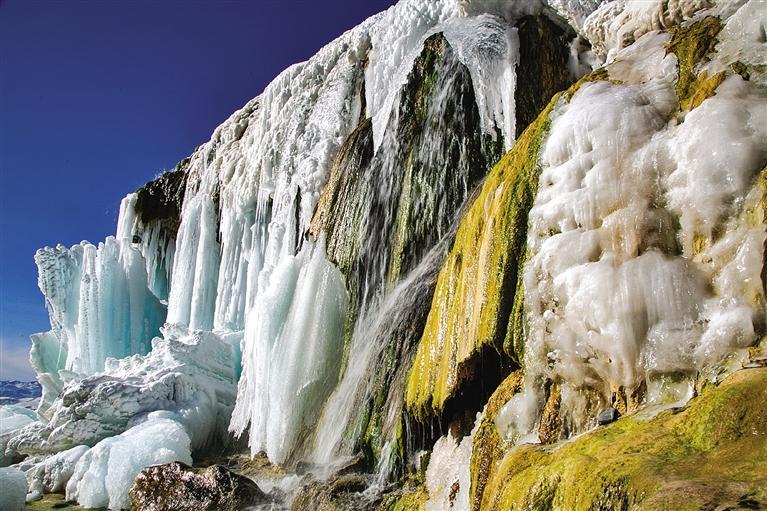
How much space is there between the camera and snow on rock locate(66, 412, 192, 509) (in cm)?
759

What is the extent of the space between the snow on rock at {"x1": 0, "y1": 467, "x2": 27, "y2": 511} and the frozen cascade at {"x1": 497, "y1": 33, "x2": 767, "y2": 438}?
6.10 metres

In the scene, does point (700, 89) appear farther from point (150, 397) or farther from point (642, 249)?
point (150, 397)

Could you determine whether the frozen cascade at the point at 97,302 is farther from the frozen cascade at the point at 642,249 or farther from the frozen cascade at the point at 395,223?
the frozen cascade at the point at 642,249

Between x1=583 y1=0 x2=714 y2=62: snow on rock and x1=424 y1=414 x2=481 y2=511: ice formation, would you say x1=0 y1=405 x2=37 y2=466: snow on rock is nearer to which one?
x1=424 y1=414 x2=481 y2=511: ice formation

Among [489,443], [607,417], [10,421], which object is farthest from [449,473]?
[10,421]

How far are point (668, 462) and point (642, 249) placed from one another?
153 cm

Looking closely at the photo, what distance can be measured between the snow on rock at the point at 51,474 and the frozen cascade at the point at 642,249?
23.0 ft

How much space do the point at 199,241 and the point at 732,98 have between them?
14341 mm

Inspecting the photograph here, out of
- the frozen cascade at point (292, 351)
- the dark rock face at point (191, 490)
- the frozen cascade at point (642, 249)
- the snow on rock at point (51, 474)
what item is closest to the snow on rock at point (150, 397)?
the snow on rock at point (51, 474)

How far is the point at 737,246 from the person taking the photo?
3100 millimetres

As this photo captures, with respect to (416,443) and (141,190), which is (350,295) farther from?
(141,190)

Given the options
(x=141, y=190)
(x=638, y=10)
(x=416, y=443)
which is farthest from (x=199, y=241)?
(x=638, y=10)

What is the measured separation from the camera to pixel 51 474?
845cm

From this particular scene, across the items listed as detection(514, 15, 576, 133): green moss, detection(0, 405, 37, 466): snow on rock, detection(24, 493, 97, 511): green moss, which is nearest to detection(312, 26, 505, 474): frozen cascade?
detection(514, 15, 576, 133): green moss
